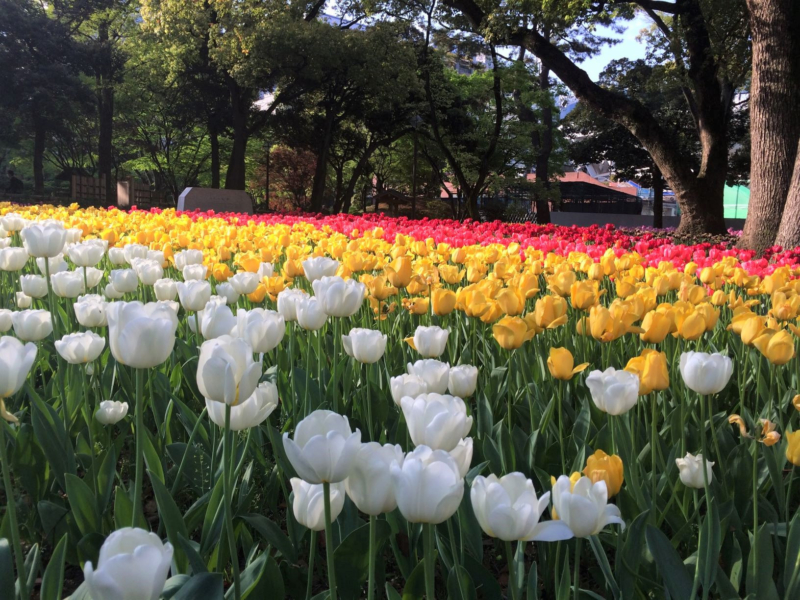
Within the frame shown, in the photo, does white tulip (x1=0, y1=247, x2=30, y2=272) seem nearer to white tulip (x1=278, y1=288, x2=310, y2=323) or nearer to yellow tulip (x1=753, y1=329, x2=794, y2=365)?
white tulip (x1=278, y1=288, x2=310, y2=323)

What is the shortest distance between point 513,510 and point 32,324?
1.61 m

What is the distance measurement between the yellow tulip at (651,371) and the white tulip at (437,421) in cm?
59

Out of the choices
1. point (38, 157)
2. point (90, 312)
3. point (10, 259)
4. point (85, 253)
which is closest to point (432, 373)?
point (90, 312)

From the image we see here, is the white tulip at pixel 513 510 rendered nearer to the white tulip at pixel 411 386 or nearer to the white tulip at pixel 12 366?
the white tulip at pixel 411 386

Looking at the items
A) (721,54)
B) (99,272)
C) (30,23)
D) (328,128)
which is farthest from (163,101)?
(99,272)

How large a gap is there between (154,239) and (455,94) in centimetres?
2075

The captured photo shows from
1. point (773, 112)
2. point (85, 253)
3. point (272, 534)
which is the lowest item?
point (272, 534)

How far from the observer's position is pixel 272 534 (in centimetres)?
132

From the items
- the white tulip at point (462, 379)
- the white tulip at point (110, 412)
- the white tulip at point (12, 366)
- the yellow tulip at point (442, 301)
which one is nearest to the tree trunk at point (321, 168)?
the yellow tulip at point (442, 301)

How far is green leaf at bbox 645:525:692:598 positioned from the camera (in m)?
1.15

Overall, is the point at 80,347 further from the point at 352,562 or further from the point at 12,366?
the point at 352,562

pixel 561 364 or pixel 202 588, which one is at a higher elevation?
pixel 561 364

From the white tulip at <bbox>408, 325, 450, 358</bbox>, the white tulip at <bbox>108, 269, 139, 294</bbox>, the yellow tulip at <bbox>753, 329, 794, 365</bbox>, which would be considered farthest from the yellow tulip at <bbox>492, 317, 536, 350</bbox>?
the white tulip at <bbox>108, 269, 139, 294</bbox>

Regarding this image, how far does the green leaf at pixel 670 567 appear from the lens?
1152mm
